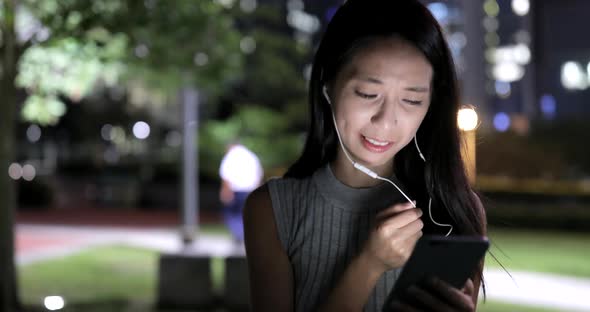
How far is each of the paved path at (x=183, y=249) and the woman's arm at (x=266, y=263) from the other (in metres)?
5.45

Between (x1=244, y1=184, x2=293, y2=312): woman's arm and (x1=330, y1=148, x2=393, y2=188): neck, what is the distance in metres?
0.18

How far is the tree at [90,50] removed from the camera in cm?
889

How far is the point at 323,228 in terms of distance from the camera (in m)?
1.92

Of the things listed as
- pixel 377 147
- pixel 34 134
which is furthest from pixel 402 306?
pixel 34 134

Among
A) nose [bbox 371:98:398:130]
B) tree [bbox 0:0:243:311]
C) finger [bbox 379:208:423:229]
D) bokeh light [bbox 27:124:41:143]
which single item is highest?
tree [bbox 0:0:243:311]

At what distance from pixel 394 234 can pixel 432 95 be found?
386mm

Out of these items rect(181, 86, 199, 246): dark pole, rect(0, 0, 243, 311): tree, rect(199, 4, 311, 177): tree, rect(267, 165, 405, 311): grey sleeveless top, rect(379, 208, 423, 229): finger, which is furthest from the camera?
rect(199, 4, 311, 177): tree

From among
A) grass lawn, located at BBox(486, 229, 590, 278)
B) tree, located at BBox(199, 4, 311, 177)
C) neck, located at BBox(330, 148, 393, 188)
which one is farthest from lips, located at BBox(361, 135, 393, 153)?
tree, located at BBox(199, 4, 311, 177)

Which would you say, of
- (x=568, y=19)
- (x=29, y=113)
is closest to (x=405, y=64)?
(x=29, y=113)

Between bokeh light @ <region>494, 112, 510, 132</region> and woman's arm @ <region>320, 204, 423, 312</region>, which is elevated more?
woman's arm @ <region>320, 204, 423, 312</region>

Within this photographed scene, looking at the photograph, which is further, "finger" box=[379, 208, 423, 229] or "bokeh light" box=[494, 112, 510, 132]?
"bokeh light" box=[494, 112, 510, 132]

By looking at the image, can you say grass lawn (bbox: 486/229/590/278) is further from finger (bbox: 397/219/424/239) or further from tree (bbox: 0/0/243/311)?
finger (bbox: 397/219/424/239)

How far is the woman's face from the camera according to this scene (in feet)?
5.79

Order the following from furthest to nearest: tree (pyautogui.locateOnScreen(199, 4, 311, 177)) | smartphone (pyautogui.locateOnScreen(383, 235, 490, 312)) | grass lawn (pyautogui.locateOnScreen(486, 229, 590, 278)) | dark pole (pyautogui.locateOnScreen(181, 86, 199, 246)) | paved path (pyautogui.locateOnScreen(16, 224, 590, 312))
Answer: tree (pyautogui.locateOnScreen(199, 4, 311, 177)), dark pole (pyautogui.locateOnScreen(181, 86, 199, 246)), grass lawn (pyautogui.locateOnScreen(486, 229, 590, 278)), paved path (pyautogui.locateOnScreen(16, 224, 590, 312)), smartphone (pyautogui.locateOnScreen(383, 235, 490, 312))
